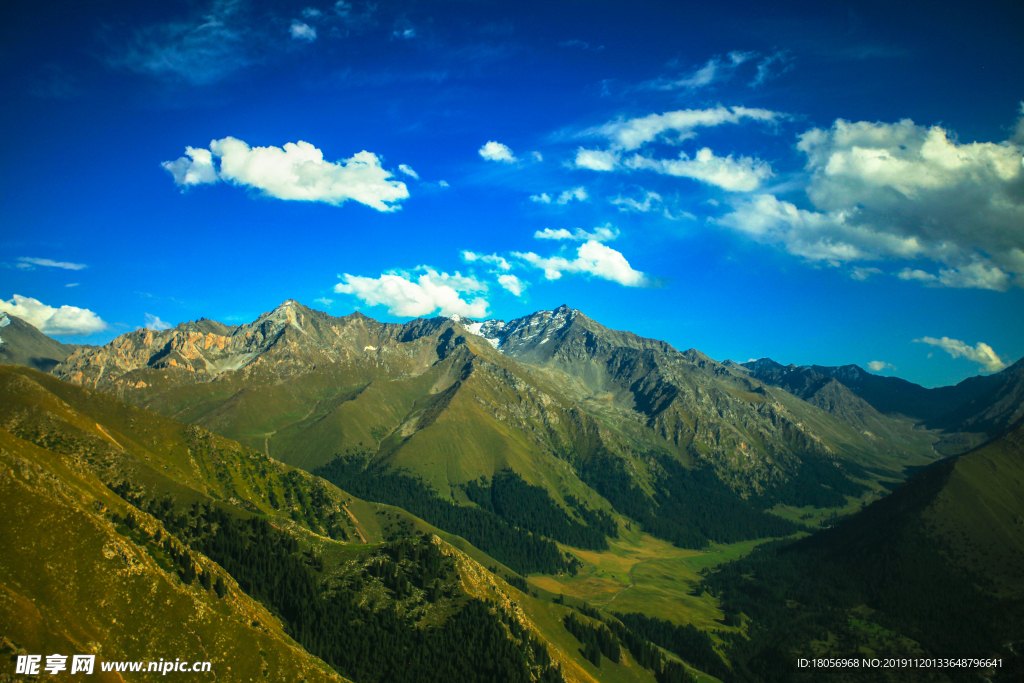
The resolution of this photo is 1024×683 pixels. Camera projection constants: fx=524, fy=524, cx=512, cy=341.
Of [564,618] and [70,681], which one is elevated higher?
[70,681]

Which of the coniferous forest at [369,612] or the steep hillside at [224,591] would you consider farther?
the coniferous forest at [369,612]

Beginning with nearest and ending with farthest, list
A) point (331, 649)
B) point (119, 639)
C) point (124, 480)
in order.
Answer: point (119, 639) < point (331, 649) < point (124, 480)

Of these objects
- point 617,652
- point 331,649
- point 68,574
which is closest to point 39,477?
point 68,574

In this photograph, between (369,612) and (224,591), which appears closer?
(224,591)

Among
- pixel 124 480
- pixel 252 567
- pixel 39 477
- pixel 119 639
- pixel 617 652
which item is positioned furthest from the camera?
pixel 617 652

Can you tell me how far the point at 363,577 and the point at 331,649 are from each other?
26248 millimetres

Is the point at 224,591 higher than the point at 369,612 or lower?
higher

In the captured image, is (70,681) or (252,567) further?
(252,567)

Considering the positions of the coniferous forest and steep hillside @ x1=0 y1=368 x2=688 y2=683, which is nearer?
steep hillside @ x1=0 y1=368 x2=688 y2=683

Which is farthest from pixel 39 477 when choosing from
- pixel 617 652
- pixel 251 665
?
pixel 617 652

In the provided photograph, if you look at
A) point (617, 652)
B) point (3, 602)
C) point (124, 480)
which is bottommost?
point (617, 652)

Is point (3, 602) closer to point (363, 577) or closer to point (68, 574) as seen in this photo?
point (68, 574)

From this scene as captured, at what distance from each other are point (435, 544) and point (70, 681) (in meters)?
109

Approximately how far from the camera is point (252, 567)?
156 m
